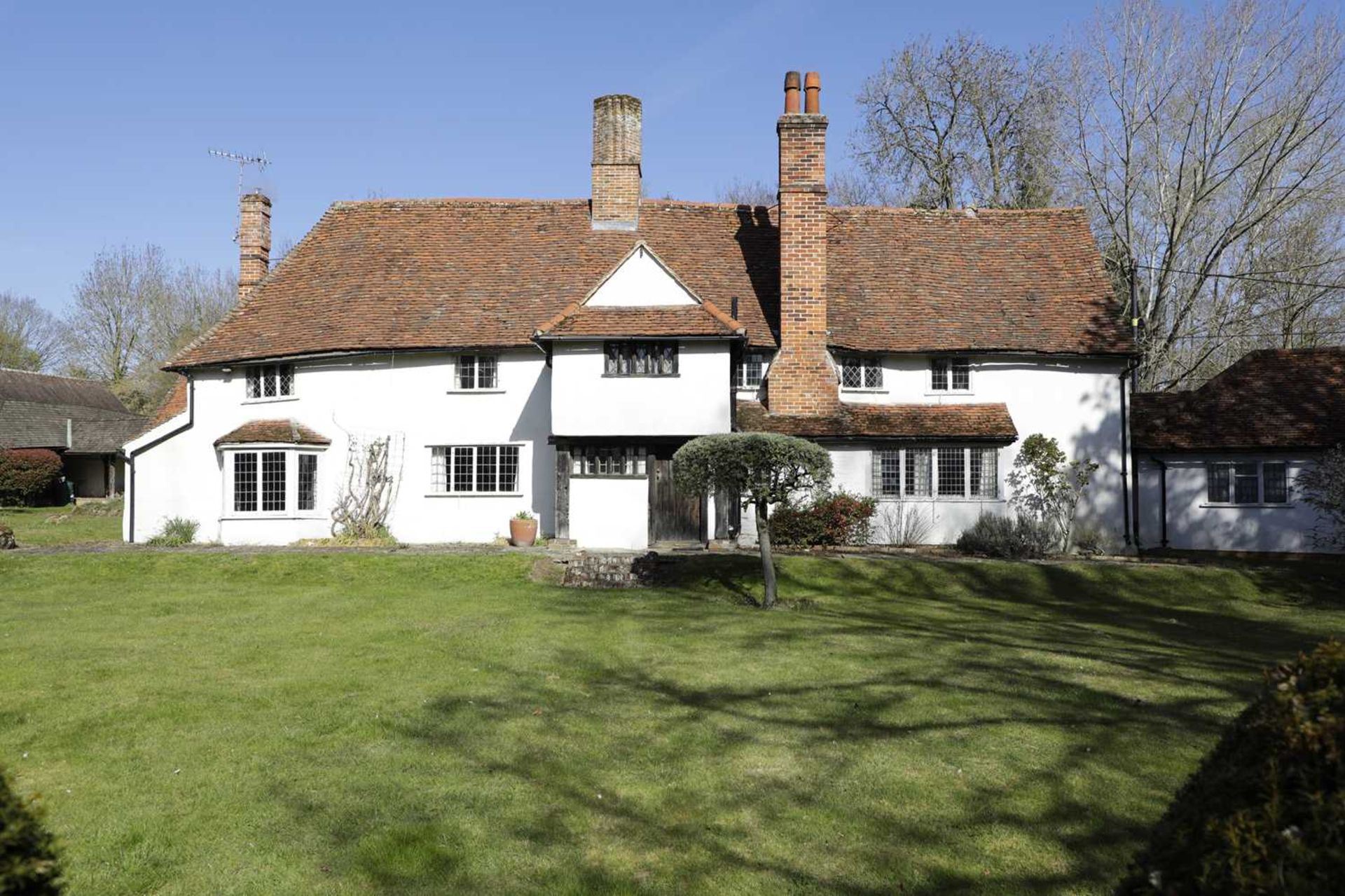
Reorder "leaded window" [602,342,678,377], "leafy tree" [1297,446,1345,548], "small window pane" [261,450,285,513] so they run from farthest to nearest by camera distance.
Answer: "small window pane" [261,450,285,513]
"leaded window" [602,342,678,377]
"leafy tree" [1297,446,1345,548]

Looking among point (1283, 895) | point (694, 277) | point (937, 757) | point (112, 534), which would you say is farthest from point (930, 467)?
point (112, 534)

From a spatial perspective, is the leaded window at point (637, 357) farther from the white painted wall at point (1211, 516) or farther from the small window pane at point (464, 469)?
the white painted wall at point (1211, 516)

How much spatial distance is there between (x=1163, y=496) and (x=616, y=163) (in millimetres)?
16606

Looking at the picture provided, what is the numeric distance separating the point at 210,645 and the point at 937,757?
9.37m

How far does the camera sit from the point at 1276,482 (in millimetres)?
24172

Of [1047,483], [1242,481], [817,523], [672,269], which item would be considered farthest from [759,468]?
[1242,481]

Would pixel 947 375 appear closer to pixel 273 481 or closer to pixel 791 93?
pixel 791 93

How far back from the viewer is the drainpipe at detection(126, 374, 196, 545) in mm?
24938

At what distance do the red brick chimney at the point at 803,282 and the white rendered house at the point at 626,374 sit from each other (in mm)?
53

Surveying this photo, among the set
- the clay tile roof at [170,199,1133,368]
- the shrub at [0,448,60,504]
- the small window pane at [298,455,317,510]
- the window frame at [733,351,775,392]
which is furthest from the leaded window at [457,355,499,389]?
the shrub at [0,448,60,504]

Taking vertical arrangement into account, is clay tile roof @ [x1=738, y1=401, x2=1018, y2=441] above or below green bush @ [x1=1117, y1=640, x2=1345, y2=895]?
above

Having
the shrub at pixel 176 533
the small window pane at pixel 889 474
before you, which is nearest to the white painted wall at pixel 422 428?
the shrub at pixel 176 533

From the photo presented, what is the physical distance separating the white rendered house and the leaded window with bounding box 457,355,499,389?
62 millimetres

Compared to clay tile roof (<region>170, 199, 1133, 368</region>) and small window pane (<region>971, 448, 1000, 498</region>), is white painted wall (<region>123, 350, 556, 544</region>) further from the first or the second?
small window pane (<region>971, 448, 1000, 498</region>)
